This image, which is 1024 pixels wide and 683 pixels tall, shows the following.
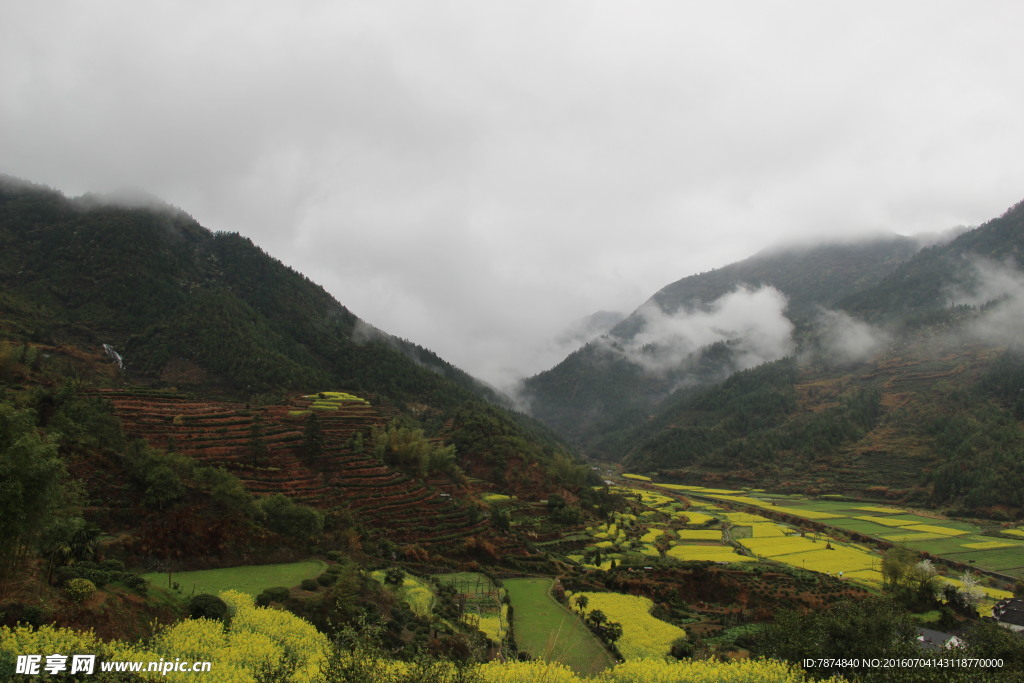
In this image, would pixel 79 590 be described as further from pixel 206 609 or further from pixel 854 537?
pixel 854 537

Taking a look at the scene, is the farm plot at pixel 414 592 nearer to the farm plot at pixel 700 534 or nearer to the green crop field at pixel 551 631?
the green crop field at pixel 551 631

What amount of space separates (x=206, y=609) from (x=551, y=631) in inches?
874

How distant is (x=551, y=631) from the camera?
3550 cm

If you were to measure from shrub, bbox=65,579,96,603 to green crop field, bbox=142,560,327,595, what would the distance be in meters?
6.82

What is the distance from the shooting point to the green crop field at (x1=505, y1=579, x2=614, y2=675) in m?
31.8

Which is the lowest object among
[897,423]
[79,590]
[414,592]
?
[414,592]

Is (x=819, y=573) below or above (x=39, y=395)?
below

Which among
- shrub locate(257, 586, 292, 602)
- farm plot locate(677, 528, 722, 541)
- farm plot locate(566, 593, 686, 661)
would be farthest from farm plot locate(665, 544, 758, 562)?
shrub locate(257, 586, 292, 602)

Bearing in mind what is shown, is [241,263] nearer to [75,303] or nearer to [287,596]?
[75,303]

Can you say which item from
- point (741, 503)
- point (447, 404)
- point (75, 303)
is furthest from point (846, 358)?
point (75, 303)

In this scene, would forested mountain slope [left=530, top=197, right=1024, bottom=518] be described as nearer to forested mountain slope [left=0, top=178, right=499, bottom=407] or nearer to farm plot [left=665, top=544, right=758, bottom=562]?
farm plot [left=665, top=544, right=758, bottom=562]

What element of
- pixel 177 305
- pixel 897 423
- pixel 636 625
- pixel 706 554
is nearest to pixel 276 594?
pixel 636 625

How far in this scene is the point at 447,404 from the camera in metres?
Answer: 127

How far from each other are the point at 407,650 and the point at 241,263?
150 m
